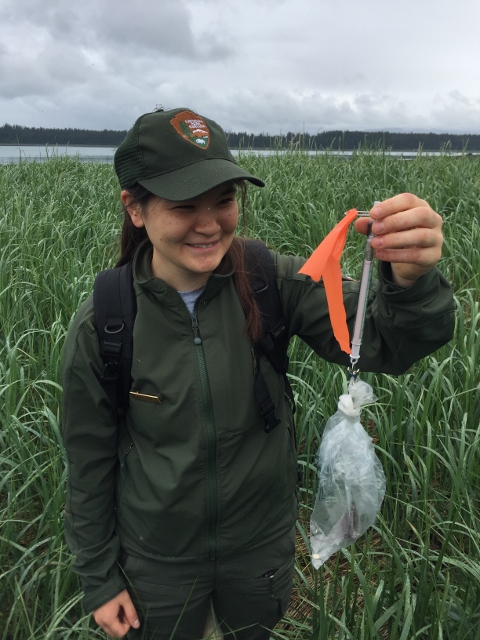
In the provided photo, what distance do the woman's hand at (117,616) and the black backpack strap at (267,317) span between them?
0.59 meters

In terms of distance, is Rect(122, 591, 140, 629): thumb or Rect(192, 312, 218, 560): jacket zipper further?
Rect(122, 591, 140, 629): thumb

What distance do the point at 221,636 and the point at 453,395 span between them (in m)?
1.22

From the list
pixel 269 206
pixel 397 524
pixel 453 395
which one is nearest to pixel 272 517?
pixel 397 524

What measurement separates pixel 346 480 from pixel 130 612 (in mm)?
701

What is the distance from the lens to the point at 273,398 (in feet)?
4.17

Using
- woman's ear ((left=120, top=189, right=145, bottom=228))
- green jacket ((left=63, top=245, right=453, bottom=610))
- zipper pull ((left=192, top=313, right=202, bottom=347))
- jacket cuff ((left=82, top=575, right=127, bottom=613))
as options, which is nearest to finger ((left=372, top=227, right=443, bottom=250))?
green jacket ((left=63, top=245, right=453, bottom=610))

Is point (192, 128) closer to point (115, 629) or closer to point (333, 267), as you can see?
point (333, 267)

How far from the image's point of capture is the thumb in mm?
1306

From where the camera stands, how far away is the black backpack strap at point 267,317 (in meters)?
1.20

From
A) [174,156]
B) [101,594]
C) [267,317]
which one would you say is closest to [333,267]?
A: [267,317]

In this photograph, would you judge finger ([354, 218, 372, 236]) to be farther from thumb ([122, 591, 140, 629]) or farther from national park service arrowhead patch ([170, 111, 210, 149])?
thumb ([122, 591, 140, 629])

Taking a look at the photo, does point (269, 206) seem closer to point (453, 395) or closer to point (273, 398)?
point (453, 395)

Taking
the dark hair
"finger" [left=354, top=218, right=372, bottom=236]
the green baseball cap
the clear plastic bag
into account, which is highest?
the green baseball cap

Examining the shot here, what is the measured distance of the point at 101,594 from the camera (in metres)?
1.28
